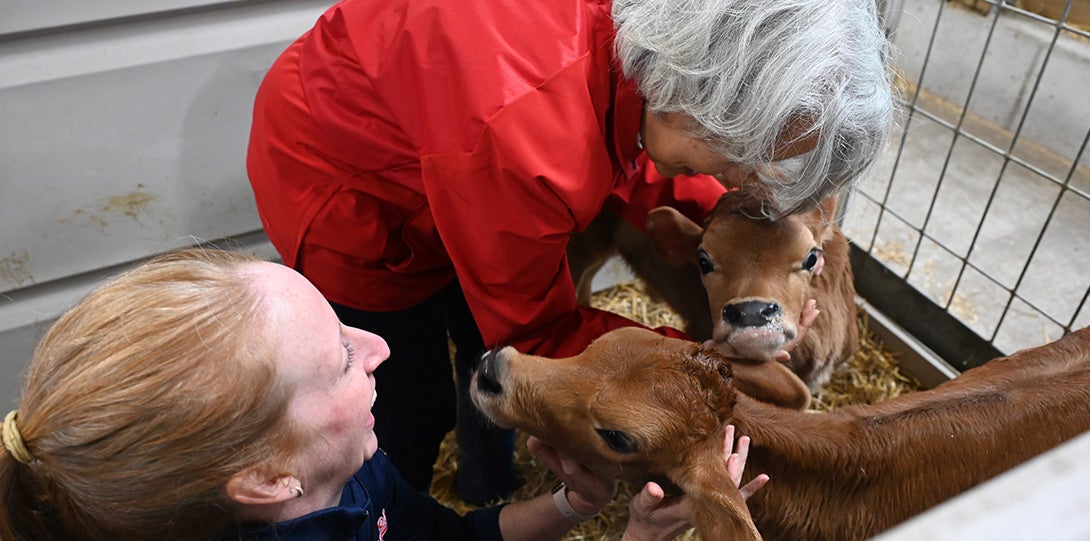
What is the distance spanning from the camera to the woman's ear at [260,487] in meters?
1.37

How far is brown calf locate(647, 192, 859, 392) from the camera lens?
238 centimetres

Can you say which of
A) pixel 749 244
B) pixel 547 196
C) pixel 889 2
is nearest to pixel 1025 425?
pixel 749 244

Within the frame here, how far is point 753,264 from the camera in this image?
2508 millimetres

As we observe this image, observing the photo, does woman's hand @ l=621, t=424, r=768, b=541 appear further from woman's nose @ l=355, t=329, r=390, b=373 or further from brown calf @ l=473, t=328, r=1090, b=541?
woman's nose @ l=355, t=329, r=390, b=373

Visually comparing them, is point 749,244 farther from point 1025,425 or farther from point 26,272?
point 26,272

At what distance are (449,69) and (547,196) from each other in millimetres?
351

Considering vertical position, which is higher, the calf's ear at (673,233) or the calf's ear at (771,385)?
the calf's ear at (673,233)

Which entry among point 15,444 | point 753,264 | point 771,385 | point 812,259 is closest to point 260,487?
point 15,444

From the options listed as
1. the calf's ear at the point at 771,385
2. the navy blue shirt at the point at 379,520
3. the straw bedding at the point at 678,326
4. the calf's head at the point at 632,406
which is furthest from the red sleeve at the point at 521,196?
the straw bedding at the point at 678,326

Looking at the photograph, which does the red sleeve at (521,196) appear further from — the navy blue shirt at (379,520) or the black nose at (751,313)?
the black nose at (751,313)

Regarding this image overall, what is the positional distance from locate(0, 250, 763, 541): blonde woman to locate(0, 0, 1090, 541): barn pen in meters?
1.63

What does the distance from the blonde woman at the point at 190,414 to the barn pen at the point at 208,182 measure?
5.33 ft

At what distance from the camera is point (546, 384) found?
2.00 metres

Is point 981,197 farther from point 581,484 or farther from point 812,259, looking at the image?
point 581,484
